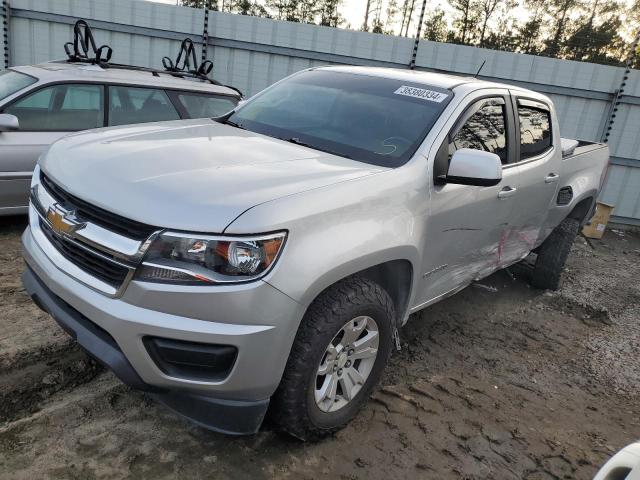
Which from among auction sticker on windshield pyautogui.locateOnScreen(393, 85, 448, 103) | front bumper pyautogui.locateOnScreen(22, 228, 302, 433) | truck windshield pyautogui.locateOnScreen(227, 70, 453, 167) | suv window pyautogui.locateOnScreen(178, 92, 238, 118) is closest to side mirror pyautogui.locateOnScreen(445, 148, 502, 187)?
truck windshield pyautogui.locateOnScreen(227, 70, 453, 167)

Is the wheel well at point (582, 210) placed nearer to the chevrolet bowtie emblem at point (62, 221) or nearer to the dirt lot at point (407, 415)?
the dirt lot at point (407, 415)

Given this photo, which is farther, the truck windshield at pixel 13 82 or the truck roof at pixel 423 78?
the truck windshield at pixel 13 82

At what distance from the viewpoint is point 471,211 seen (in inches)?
118

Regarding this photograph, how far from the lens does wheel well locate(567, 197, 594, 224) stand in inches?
196

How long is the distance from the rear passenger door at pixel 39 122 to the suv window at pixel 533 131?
3.72 m

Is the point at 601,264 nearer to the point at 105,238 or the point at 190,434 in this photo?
the point at 190,434

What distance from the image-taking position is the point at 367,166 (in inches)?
98.9

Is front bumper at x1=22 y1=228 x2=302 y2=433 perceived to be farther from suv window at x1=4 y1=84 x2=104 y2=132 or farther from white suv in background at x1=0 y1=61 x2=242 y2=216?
suv window at x1=4 y1=84 x2=104 y2=132

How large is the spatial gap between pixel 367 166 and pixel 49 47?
736 cm

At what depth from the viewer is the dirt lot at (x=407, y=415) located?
2279 mm

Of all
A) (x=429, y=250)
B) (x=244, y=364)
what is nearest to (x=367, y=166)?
(x=429, y=250)

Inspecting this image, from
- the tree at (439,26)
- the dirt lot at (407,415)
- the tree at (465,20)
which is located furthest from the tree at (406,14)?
the dirt lot at (407,415)

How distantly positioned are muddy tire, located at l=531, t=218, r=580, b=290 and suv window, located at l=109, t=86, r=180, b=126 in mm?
3856

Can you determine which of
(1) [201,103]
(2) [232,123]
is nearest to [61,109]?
(1) [201,103]
